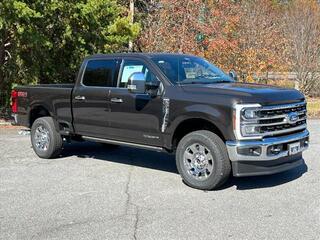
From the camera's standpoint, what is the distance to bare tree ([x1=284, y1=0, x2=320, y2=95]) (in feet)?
66.1

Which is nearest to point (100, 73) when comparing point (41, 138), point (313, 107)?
point (41, 138)

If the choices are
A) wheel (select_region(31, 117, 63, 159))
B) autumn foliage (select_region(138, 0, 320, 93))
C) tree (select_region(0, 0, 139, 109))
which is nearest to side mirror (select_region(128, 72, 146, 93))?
wheel (select_region(31, 117, 63, 159))

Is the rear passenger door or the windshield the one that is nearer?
the windshield

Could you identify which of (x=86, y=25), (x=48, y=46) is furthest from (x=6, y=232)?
(x=86, y=25)

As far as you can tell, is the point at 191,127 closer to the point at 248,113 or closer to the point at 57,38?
the point at 248,113

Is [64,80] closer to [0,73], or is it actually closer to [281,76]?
[0,73]

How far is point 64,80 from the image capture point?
15391 millimetres

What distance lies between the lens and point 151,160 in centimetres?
925

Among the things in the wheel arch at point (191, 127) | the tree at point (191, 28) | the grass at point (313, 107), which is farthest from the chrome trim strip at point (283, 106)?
the tree at point (191, 28)

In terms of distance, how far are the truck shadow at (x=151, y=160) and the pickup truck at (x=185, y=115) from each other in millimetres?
450

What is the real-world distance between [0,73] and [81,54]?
278cm

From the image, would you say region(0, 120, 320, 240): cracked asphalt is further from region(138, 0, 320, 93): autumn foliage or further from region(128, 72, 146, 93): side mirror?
region(138, 0, 320, 93): autumn foliage

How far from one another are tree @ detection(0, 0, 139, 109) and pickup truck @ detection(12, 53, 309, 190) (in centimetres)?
412

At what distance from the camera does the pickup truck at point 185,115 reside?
6617 millimetres
